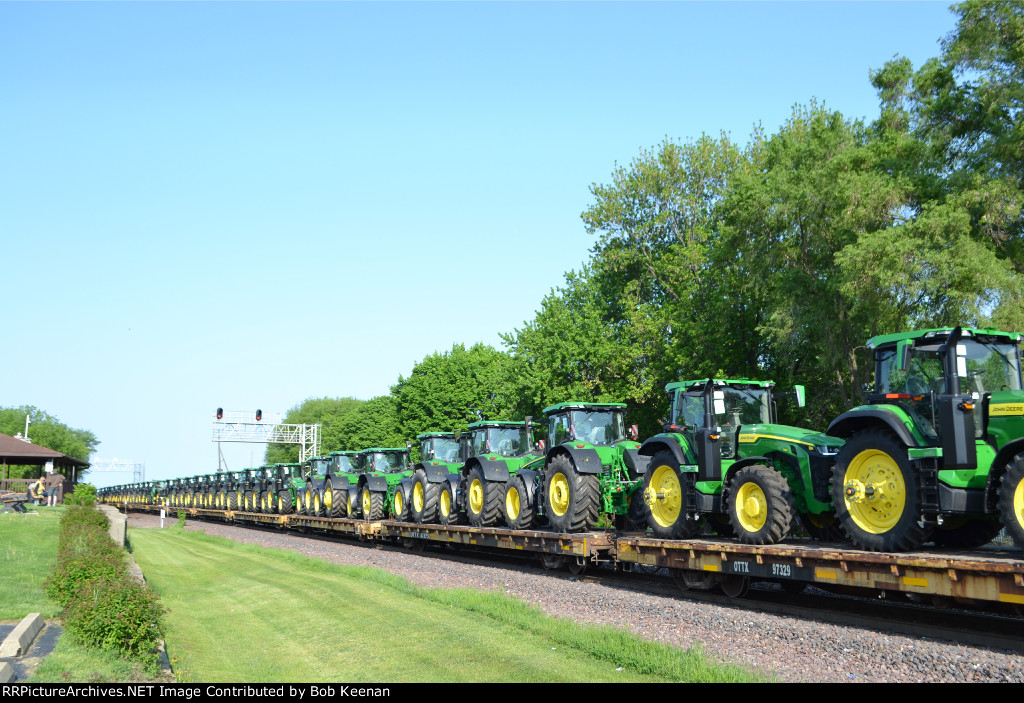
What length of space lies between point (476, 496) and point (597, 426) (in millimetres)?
4192

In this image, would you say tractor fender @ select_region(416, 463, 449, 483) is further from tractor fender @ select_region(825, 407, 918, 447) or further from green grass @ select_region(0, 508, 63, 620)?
tractor fender @ select_region(825, 407, 918, 447)

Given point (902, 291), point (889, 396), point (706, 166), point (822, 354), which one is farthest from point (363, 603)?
point (706, 166)

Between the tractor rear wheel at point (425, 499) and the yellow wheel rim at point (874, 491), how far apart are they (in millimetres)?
13626

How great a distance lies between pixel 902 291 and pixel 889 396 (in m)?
14.3

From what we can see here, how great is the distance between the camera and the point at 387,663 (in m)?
8.60

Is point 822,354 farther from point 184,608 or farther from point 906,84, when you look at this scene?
point 184,608

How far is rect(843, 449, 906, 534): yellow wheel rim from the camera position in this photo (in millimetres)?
9602

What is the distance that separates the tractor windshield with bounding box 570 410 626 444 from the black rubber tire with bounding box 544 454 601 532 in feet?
2.67

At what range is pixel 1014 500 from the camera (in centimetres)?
823

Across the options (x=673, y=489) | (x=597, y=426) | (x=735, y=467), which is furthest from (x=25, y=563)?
(x=735, y=467)

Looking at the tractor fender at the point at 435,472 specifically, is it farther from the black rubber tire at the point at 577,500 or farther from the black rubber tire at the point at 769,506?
the black rubber tire at the point at 769,506

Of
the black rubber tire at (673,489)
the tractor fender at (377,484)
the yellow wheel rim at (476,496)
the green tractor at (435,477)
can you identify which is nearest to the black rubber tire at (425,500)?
the green tractor at (435,477)

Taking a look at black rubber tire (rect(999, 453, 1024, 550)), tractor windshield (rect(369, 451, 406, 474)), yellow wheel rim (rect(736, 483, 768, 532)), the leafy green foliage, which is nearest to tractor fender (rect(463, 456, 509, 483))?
yellow wheel rim (rect(736, 483, 768, 532))

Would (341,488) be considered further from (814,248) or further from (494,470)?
(814,248)
